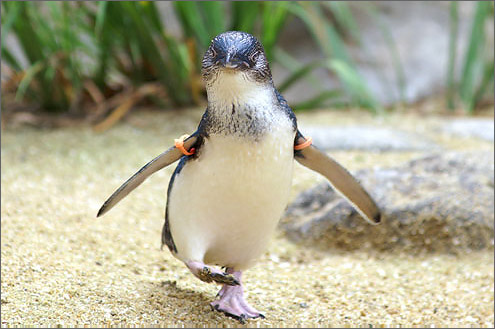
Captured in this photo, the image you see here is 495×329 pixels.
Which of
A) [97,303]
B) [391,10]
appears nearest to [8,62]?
[97,303]

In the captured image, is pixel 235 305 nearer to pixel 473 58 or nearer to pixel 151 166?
pixel 151 166

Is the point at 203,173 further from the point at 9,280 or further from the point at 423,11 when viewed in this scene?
the point at 423,11

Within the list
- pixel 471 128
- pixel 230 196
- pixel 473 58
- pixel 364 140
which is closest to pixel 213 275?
pixel 230 196

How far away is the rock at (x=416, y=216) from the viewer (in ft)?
5.25

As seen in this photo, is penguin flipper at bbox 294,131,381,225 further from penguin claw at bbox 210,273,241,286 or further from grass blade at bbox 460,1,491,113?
grass blade at bbox 460,1,491,113

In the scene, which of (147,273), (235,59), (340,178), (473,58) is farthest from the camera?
(473,58)

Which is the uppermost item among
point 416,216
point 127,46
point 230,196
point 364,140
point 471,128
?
point 471,128

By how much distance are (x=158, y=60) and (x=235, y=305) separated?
1454 mm

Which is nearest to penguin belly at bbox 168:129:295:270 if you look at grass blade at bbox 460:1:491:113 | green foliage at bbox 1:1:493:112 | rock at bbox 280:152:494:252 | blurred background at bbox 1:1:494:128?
rock at bbox 280:152:494:252

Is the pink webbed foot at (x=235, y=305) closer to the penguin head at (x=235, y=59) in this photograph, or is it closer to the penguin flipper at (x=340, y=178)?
the penguin flipper at (x=340, y=178)

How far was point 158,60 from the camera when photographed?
7.75 ft

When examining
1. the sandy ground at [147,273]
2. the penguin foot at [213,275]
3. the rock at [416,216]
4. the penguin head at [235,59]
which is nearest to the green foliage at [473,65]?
the sandy ground at [147,273]

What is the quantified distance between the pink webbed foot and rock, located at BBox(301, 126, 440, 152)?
1075 mm

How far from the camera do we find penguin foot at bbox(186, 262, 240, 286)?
920 millimetres
